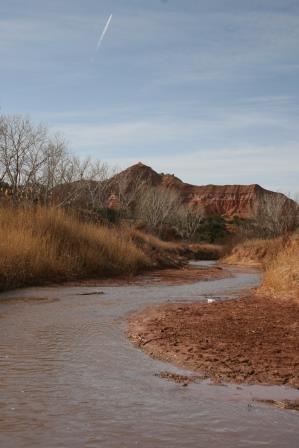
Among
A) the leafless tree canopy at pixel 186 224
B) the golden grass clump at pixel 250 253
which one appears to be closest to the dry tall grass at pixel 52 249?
the golden grass clump at pixel 250 253

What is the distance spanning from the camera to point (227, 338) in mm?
6625

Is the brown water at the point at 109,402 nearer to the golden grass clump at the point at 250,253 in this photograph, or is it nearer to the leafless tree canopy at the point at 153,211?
the golden grass clump at the point at 250,253

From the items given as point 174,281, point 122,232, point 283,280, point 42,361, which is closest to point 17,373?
point 42,361

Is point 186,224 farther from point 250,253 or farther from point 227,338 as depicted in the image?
point 227,338

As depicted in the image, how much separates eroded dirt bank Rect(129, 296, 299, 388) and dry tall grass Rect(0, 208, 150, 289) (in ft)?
13.9

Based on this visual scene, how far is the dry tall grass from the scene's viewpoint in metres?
12.4

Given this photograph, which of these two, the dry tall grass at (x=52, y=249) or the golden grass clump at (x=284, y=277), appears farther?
the dry tall grass at (x=52, y=249)

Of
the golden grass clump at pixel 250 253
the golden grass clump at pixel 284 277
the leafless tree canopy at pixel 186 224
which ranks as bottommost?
the golden grass clump at pixel 250 253

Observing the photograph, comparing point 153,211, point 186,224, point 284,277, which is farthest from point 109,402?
point 186,224

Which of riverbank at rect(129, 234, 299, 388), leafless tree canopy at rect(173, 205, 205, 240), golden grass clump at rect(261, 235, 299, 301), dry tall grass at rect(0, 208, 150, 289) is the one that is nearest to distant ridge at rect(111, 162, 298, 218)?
leafless tree canopy at rect(173, 205, 205, 240)

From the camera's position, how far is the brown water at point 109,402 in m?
3.35

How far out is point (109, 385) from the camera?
15.0 ft

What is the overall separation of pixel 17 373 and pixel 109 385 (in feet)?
2.72

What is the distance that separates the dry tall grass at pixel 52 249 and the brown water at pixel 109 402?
17.6 feet
